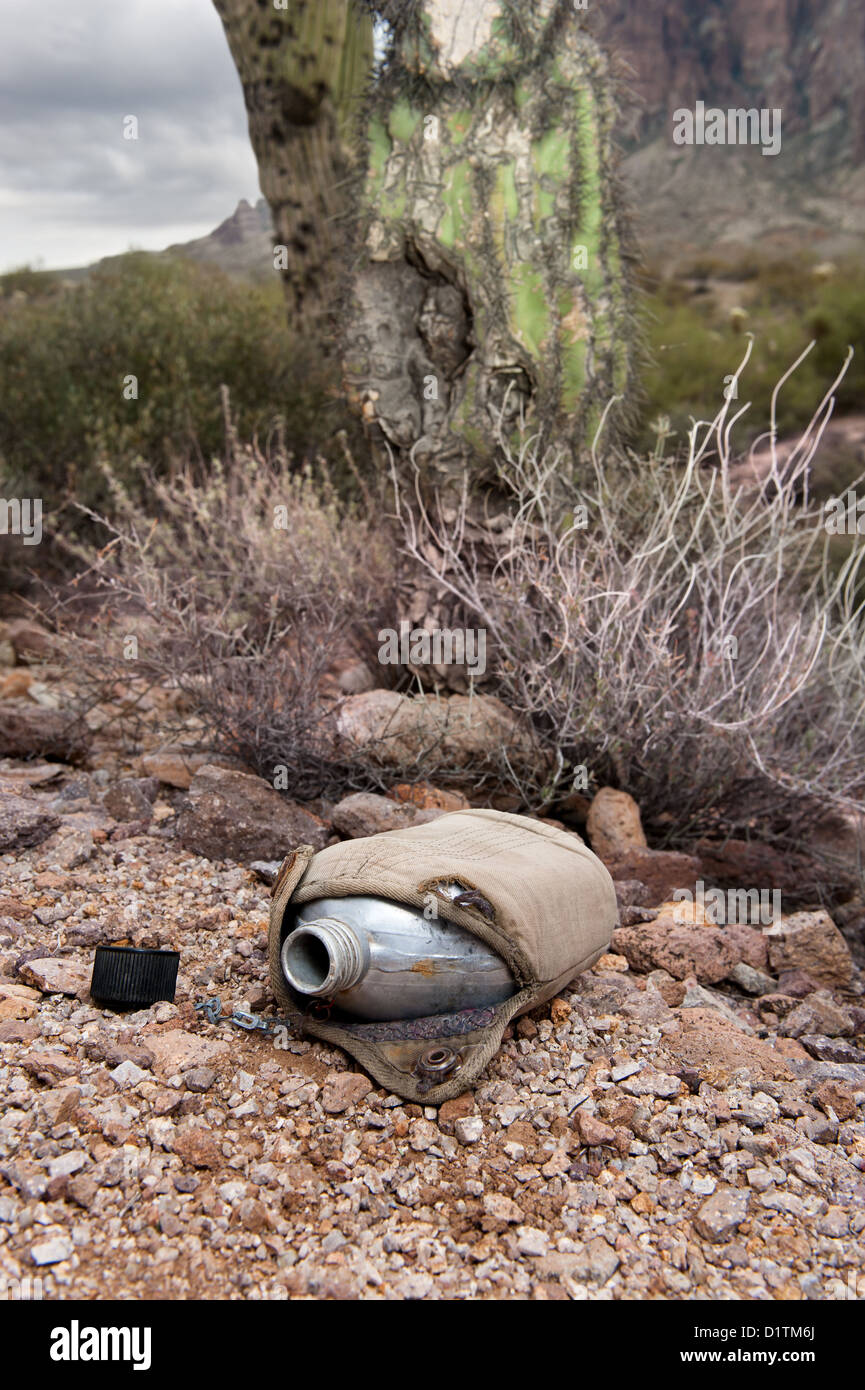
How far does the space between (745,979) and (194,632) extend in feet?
6.90

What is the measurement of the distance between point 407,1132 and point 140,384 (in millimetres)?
5825

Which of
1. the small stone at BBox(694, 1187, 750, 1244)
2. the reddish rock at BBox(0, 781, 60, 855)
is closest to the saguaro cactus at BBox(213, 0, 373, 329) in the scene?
the reddish rock at BBox(0, 781, 60, 855)

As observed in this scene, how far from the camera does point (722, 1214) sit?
2008mm

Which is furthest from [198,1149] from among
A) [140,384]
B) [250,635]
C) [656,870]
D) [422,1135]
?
[140,384]

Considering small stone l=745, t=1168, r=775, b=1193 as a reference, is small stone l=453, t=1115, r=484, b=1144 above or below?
above

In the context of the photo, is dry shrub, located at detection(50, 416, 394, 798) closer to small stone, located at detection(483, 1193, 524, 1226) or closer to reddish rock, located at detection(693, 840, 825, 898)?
reddish rock, located at detection(693, 840, 825, 898)

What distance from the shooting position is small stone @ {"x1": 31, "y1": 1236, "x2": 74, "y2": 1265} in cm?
176

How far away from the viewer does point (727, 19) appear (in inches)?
2154

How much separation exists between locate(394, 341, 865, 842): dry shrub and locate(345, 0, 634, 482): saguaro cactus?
305 millimetres

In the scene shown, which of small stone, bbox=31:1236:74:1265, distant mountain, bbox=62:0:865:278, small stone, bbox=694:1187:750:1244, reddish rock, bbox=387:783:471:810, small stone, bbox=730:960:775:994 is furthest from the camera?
distant mountain, bbox=62:0:865:278

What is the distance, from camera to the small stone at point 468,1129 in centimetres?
222

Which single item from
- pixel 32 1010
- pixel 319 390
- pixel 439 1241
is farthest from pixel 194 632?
pixel 319 390

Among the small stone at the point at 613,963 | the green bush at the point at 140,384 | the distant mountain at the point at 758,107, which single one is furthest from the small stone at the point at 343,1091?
the distant mountain at the point at 758,107

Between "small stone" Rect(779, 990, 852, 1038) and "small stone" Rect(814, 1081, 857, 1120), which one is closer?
"small stone" Rect(814, 1081, 857, 1120)
